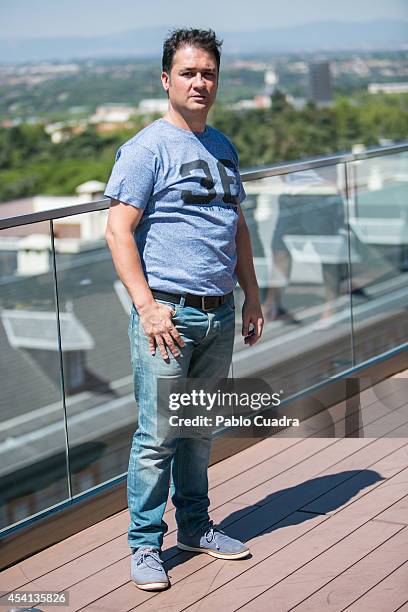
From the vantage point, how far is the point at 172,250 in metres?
2.79

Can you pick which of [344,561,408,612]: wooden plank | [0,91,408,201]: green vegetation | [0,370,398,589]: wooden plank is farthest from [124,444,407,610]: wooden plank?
[0,91,408,201]: green vegetation

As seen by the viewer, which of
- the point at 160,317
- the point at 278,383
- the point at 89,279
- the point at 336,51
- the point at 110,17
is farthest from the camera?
the point at 110,17

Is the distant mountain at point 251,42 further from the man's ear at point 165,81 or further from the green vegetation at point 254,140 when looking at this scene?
the man's ear at point 165,81

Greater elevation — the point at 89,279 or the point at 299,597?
the point at 299,597

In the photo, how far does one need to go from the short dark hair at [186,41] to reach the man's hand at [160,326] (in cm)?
64

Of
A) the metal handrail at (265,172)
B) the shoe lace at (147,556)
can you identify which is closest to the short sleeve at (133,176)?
the metal handrail at (265,172)

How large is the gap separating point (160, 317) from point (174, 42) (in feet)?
2.40

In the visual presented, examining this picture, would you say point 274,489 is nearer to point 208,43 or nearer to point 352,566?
point 352,566

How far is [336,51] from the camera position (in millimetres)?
82500

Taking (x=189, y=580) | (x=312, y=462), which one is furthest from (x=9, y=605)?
(x=312, y=462)

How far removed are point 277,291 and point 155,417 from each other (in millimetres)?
4795

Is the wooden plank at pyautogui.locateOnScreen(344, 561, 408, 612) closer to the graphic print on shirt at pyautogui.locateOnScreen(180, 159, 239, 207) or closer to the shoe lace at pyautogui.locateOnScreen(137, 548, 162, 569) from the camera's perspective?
the shoe lace at pyautogui.locateOnScreen(137, 548, 162, 569)

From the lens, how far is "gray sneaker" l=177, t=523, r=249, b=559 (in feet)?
10.1

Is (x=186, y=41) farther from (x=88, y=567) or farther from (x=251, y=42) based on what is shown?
(x=251, y=42)
